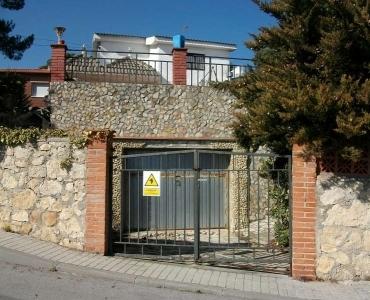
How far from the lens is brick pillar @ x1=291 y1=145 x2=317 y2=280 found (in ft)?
25.4

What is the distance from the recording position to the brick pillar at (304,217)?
305 inches

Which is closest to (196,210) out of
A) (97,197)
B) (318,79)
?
(97,197)

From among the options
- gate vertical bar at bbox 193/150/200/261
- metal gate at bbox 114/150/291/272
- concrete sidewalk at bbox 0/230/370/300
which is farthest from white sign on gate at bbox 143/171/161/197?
metal gate at bbox 114/150/291/272

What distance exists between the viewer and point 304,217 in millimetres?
7766

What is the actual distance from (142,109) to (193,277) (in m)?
8.56

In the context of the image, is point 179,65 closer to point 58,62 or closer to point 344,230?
point 58,62

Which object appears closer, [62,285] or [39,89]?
[62,285]

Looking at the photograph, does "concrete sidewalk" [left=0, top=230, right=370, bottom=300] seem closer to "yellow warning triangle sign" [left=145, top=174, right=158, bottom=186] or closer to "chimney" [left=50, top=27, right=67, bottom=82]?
"yellow warning triangle sign" [left=145, top=174, right=158, bottom=186]

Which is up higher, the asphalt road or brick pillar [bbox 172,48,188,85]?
brick pillar [bbox 172,48,188,85]

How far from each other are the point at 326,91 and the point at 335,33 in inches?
34.4

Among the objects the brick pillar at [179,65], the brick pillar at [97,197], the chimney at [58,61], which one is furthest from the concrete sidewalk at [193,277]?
the brick pillar at [179,65]

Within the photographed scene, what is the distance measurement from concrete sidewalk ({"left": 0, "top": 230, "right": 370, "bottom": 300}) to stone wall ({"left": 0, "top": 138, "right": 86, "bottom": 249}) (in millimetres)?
295

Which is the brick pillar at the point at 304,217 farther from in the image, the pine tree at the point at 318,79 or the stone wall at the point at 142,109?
the stone wall at the point at 142,109

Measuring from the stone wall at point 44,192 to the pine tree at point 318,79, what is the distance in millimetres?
3130
